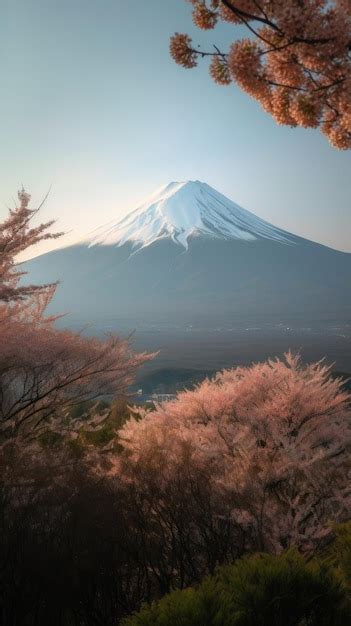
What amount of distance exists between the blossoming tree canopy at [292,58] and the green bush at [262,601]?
371 cm

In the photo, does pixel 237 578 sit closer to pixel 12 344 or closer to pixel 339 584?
pixel 339 584

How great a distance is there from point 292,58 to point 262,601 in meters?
4.28

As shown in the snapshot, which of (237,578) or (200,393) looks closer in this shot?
(237,578)

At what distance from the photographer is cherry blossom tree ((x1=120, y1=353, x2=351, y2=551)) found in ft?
34.6

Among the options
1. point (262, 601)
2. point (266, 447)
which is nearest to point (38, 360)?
point (266, 447)

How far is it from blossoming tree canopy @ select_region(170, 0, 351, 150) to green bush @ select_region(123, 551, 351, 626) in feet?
12.2

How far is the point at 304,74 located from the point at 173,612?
14.2 feet

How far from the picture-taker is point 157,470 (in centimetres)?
1169

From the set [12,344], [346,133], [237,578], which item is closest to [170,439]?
[12,344]

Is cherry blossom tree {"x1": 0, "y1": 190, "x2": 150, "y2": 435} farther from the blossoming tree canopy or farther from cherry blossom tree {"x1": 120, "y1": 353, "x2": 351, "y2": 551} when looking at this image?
the blossoming tree canopy

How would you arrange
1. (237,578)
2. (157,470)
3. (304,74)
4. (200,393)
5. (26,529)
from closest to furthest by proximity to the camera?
(304,74), (237,578), (26,529), (157,470), (200,393)

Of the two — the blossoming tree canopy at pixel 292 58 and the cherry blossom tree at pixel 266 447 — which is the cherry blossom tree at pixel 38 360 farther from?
the blossoming tree canopy at pixel 292 58

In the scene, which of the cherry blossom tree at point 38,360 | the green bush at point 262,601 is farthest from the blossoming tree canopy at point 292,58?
the cherry blossom tree at point 38,360

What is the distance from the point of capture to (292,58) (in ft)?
11.6
